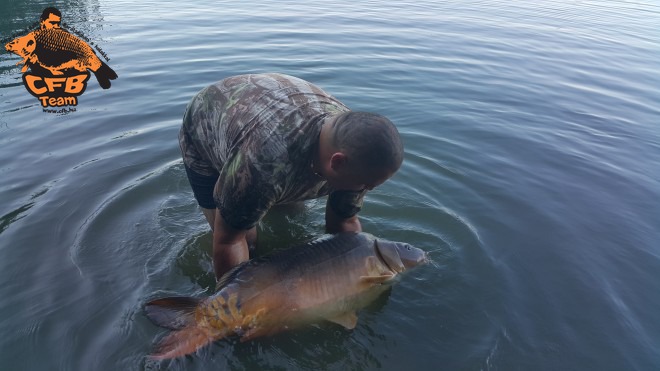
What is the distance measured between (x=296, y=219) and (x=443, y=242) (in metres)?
1.64

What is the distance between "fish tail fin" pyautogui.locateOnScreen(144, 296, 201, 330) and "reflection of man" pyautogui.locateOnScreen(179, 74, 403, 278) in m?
0.34

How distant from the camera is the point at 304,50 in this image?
11.8 meters

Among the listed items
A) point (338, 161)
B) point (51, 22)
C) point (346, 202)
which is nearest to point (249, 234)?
point (346, 202)

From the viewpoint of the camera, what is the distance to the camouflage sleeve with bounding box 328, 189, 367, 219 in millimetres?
3850

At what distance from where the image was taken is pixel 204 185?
4410mm

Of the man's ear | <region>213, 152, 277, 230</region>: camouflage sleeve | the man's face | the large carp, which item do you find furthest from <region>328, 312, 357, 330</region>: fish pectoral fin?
the man's face

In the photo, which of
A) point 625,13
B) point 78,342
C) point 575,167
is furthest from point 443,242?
point 625,13

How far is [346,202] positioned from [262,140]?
1.11 metres

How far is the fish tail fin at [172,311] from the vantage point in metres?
3.45

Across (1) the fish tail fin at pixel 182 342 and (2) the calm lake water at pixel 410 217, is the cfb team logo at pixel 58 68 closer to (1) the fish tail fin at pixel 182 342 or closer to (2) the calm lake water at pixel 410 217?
(2) the calm lake water at pixel 410 217

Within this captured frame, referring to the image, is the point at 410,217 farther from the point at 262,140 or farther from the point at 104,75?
the point at 104,75

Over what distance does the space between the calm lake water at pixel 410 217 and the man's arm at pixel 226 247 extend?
611mm

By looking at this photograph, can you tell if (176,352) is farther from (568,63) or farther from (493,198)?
(568,63)

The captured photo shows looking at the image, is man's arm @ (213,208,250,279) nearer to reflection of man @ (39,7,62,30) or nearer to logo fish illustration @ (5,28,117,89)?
logo fish illustration @ (5,28,117,89)
